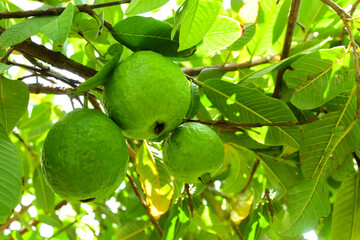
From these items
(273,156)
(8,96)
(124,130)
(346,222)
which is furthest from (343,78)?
(8,96)

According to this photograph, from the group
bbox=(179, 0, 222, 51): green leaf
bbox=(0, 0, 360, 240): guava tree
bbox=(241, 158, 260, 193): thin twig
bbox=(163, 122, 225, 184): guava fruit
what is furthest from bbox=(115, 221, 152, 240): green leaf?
bbox=(179, 0, 222, 51): green leaf

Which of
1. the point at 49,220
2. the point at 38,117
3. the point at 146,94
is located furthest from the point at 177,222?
the point at 38,117

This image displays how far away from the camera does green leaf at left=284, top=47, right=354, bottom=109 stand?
127 cm

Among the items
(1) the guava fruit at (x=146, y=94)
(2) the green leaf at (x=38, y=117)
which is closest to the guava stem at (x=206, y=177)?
(1) the guava fruit at (x=146, y=94)

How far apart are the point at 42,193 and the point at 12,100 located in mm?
741

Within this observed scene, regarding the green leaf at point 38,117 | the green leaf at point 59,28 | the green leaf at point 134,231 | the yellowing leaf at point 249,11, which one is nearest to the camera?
A: the green leaf at point 59,28

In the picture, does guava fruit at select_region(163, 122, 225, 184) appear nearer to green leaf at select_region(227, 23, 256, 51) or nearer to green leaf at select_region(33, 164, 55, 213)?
green leaf at select_region(227, 23, 256, 51)

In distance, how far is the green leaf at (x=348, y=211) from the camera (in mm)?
1477

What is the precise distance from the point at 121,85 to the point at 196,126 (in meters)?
0.31

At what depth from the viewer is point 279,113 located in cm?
127

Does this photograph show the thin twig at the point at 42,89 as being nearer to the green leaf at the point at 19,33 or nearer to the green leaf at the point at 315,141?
the green leaf at the point at 19,33

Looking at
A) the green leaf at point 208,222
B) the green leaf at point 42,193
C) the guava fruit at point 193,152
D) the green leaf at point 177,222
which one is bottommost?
the green leaf at point 42,193

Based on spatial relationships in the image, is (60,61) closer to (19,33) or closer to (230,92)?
(19,33)

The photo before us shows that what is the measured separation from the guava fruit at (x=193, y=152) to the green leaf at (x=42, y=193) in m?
0.95
